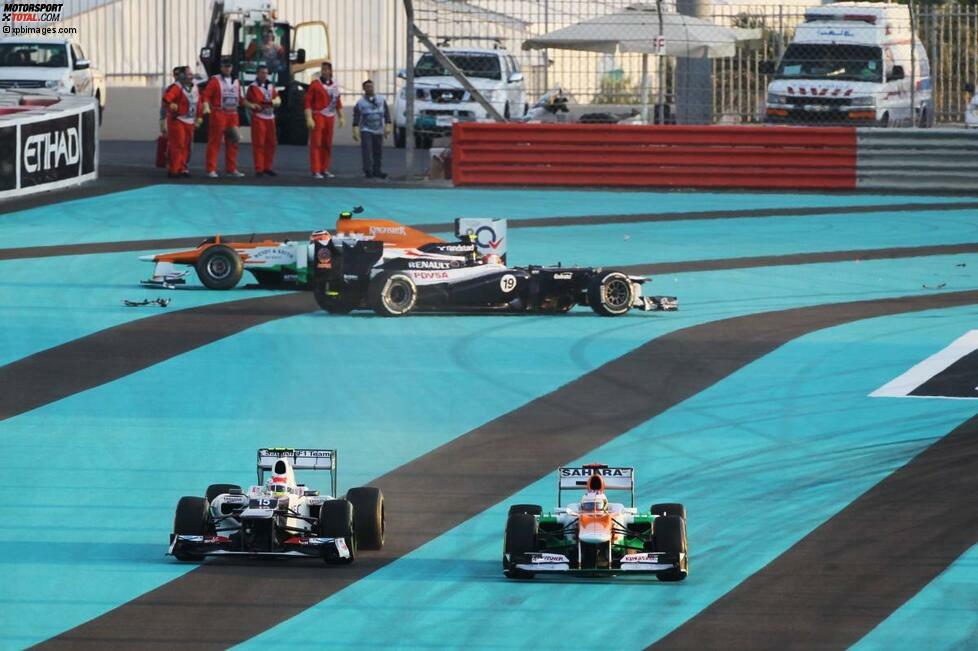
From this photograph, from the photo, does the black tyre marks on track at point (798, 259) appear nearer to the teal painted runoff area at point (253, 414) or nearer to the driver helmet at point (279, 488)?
the teal painted runoff area at point (253, 414)

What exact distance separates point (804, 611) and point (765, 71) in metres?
22.9

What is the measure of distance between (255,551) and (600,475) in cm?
167

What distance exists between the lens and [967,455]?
36.4ft

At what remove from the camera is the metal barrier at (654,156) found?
28562 millimetres

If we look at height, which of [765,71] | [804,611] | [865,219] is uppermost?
[765,71]

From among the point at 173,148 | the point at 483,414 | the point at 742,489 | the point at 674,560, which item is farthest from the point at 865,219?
the point at 674,560

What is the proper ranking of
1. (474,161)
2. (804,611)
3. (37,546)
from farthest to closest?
(474,161)
(37,546)
(804,611)

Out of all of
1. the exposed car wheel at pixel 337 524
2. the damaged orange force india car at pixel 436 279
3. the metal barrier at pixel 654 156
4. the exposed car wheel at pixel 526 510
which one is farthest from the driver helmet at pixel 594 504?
the metal barrier at pixel 654 156

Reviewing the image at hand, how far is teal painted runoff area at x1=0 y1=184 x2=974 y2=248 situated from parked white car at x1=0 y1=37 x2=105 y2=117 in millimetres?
8329

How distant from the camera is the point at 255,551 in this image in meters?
8.64

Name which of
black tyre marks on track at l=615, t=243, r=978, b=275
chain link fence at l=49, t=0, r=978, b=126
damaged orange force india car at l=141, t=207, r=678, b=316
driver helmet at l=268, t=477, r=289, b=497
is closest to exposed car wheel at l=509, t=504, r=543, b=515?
driver helmet at l=268, t=477, r=289, b=497

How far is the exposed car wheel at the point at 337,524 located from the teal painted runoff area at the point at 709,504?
0.74 feet

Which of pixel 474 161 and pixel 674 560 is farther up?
pixel 474 161

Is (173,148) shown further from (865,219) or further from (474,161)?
(865,219)
